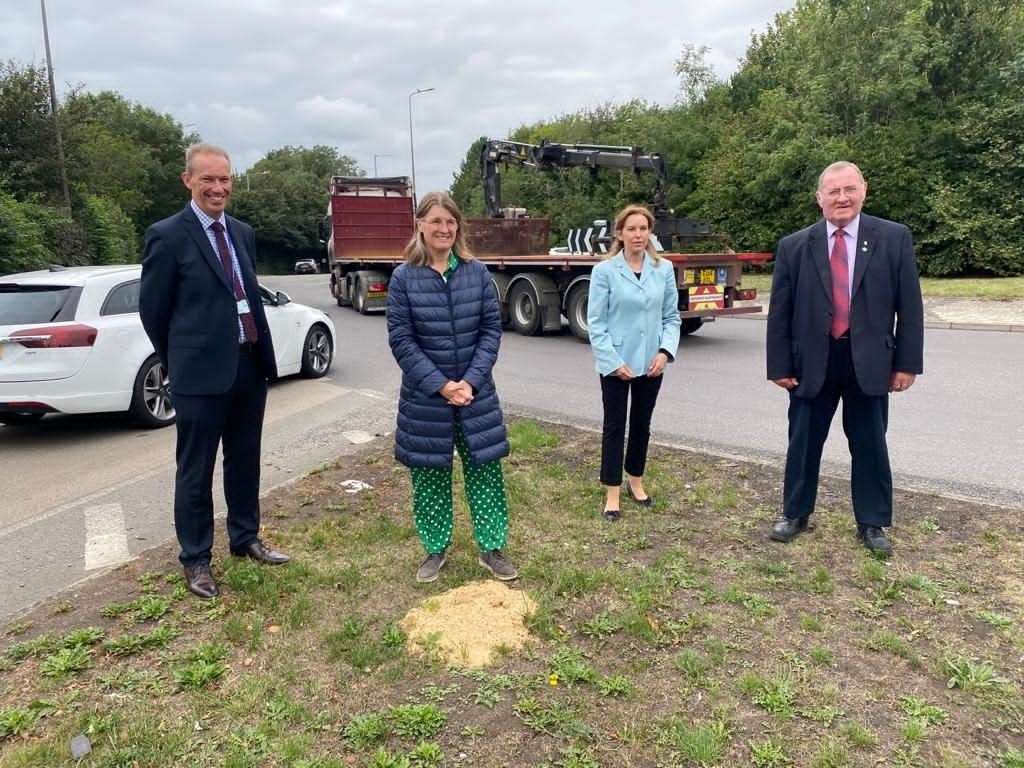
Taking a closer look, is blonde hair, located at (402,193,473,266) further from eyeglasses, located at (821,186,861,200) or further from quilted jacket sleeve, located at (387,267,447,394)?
eyeglasses, located at (821,186,861,200)

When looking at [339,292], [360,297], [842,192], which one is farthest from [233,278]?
[339,292]

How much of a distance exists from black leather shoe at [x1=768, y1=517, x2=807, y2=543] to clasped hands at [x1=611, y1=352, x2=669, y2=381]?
106cm

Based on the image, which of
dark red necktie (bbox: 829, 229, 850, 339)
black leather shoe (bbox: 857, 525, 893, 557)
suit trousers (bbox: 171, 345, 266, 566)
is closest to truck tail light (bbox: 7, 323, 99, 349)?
suit trousers (bbox: 171, 345, 266, 566)

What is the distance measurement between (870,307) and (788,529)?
123 cm

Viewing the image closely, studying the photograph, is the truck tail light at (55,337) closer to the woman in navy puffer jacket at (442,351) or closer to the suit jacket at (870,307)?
the woman in navy puffer jacket at (442,351)

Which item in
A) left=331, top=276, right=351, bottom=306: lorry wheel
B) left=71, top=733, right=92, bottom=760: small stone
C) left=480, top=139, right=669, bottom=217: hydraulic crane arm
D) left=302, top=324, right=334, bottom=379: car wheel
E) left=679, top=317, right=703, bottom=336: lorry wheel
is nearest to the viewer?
left=71, top=733, right=92, bottom=760: small stone

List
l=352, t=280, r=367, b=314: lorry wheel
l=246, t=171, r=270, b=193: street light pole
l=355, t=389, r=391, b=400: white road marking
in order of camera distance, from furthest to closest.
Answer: l=246, t=171, r=270, b=193: street light pole
l=352, t=280, r=367, b=314: lorry wheel
l=355, t=389, r=391, b=400: white road marking

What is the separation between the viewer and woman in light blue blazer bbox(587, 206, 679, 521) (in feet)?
14.8

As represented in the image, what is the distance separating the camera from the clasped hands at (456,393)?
3.59m

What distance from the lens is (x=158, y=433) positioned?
721 centimetres

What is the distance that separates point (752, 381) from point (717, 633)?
233 inches

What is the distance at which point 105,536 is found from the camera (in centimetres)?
461

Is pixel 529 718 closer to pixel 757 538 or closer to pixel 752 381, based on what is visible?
pixel 757 538

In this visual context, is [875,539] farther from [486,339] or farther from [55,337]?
[55,337]
